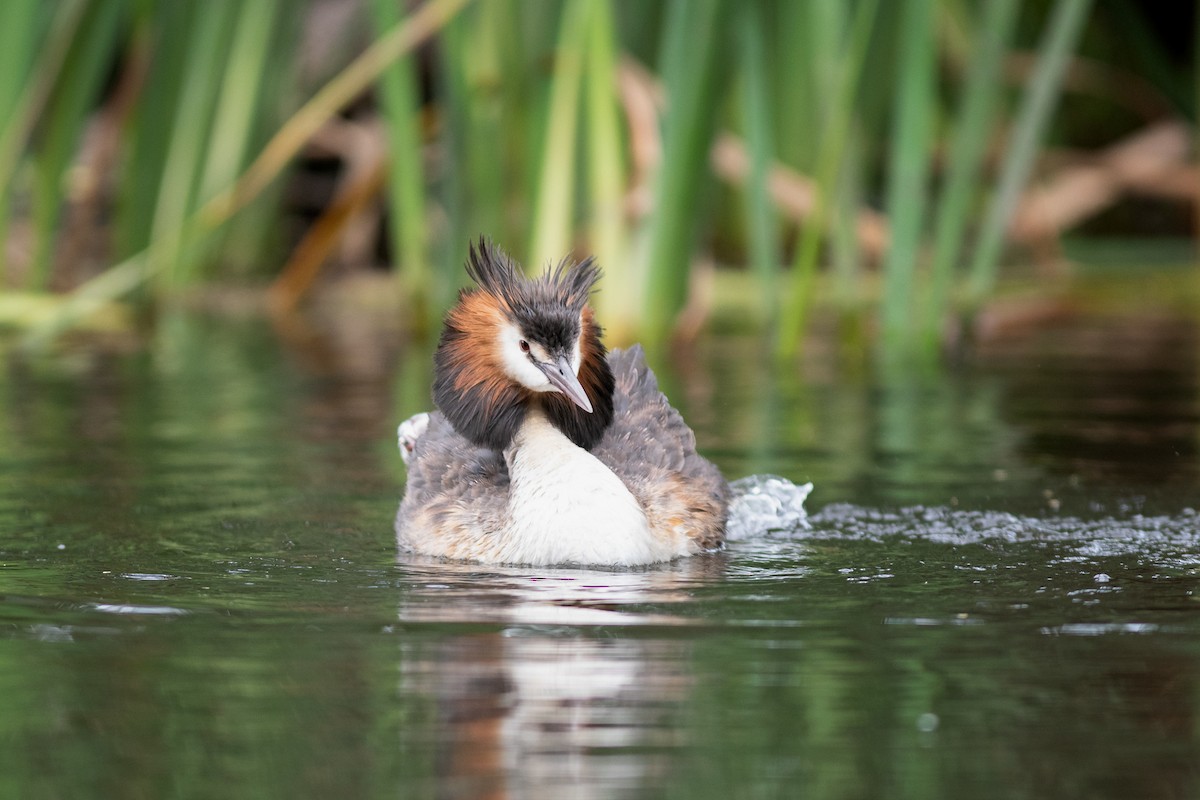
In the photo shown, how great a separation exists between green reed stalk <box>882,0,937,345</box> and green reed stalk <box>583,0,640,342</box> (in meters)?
1.34

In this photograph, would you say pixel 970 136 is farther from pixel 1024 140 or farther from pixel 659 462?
pixel 659 462

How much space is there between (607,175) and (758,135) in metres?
0.78

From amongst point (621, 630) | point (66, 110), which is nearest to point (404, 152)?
point (66, 110)

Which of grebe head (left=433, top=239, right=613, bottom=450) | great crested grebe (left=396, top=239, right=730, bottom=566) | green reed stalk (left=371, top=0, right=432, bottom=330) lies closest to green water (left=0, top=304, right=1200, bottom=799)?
great crested grebe (left=396, top=239, right=730, bottom=566)

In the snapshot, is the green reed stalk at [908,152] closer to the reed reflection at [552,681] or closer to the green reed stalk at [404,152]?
the green reed stalk at [404,152]

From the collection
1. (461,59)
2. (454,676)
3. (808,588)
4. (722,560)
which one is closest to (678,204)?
(461,59)

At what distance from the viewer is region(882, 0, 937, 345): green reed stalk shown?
382 inches

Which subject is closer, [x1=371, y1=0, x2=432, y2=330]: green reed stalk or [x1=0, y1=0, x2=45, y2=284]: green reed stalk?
[x1=371, y1=0, x2=432, y2=330]: green reed stalk

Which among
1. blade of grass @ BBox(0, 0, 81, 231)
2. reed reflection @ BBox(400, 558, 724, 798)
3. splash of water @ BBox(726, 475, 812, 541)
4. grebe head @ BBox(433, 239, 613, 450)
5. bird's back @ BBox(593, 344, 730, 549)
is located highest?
blade of grass @ BBox(0, 0, 81, 231)

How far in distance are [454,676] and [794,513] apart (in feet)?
8.80

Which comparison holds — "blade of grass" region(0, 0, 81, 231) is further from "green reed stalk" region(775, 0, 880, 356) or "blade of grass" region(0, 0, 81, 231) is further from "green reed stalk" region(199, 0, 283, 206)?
"green reed stalk" region(775, 0, 880, 356)

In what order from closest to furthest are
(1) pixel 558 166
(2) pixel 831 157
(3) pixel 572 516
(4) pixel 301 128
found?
1. (3) pixel 572 516
2. (2) pixel 831 157
3. (1) pixel 558 166
4. (4) pixel 301 128

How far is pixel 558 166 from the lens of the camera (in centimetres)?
1026

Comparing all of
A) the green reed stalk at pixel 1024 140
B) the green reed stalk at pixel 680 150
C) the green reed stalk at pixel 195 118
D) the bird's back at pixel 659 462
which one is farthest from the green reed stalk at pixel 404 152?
the bird's back at pixel 659 462
